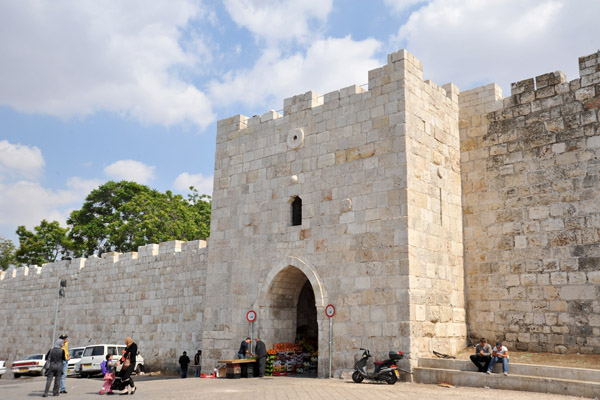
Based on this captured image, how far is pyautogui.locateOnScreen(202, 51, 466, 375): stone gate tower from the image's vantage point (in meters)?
11.2

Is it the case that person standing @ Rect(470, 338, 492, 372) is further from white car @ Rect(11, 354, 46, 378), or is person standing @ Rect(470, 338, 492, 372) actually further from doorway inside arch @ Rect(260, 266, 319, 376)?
white car @ Rect(11, 354, 46, 378)

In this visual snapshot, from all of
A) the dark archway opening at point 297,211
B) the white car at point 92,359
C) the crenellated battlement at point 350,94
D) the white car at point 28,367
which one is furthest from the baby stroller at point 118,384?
the white car at point 28,367

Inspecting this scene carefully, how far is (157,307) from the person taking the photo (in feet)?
63.0

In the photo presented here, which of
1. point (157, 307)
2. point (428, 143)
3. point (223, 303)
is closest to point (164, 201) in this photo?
point (157, 307)

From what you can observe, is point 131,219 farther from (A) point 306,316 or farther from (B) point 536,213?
(B) point 536,213

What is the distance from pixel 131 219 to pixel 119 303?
13.2 meters

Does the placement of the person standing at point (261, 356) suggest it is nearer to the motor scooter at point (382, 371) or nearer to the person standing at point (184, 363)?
the motor scooter at point (382, 371)

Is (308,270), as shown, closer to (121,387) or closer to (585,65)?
(121,387)

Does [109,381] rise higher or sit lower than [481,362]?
lower

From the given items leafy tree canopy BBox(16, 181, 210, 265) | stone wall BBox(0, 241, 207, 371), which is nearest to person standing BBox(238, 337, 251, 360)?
stone wall BBox(0, 241, 207, 371)

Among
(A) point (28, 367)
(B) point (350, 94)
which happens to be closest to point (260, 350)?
(B) point (350, 94)

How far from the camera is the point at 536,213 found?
1184cm

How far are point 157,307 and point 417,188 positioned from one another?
11.4m

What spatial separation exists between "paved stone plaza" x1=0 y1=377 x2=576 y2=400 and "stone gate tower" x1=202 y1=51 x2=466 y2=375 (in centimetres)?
101
